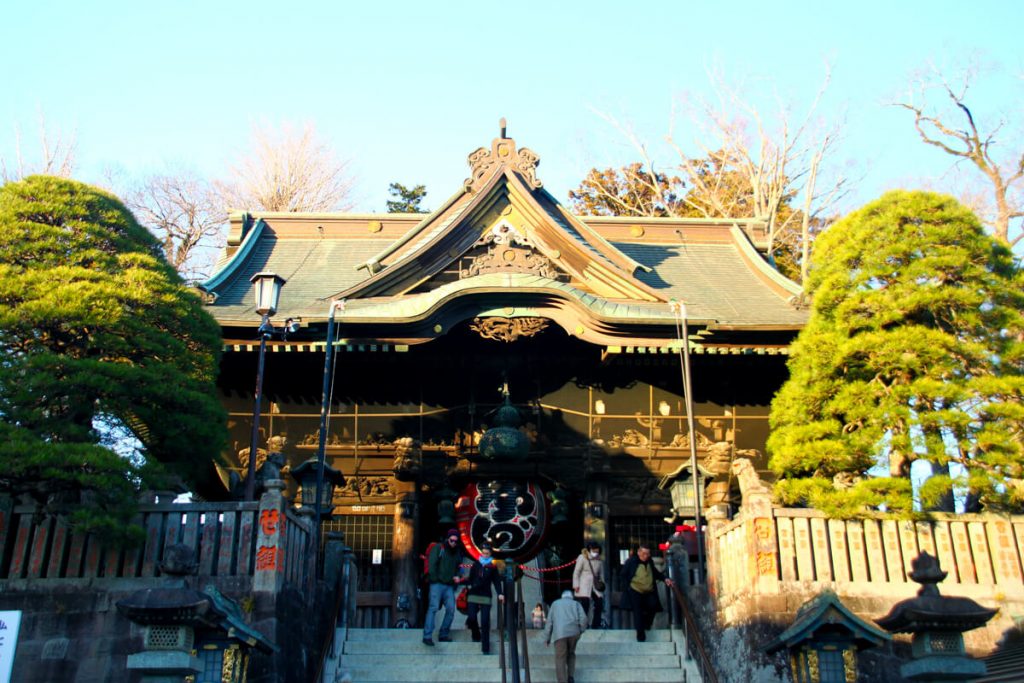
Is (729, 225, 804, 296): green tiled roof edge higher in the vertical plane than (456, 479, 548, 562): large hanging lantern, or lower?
→ higher

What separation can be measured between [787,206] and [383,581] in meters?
20.6

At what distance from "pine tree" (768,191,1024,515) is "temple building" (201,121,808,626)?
358 centimetres

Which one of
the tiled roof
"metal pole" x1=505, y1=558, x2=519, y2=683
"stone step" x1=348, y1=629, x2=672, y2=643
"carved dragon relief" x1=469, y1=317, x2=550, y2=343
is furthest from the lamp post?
"metal pole" x1=505, y1=558, x2=519, y2=683

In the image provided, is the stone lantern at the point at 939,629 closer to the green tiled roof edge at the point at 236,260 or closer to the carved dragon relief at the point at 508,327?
the carved dragon relief at the point at 508,327

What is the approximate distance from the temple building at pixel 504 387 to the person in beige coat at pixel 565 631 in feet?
16.8

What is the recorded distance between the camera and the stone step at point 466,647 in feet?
42.2

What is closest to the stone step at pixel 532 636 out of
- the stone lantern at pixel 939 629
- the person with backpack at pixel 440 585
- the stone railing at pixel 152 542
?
the person with backpack at pixel 440 585

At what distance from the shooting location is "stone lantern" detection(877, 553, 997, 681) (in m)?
9.01

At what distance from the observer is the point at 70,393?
11664 mm

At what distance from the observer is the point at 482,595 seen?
12820mm

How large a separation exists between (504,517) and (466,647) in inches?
181

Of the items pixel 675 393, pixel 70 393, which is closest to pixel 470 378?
pixel 675 393

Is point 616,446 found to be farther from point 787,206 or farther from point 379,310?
point 787,206

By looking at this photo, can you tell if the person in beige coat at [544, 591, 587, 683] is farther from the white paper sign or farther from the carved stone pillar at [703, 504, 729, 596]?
the white paper sign
